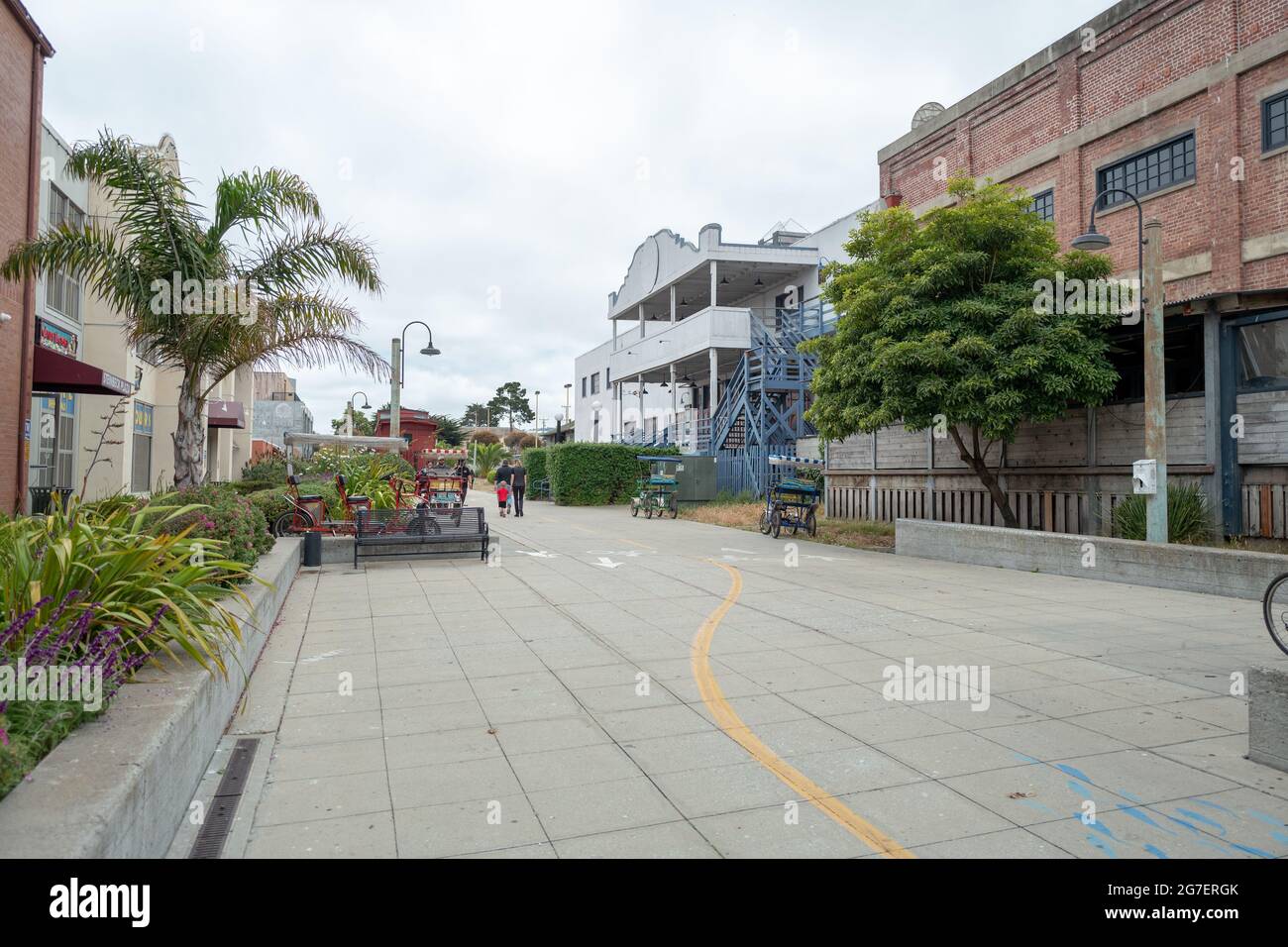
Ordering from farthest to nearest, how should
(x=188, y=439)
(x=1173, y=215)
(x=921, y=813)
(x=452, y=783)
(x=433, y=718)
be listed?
1. (x=1173, y=215)
2. (x=188, y=439)
3. (x=433, y=718)
4. (x=452, y=783)
5. (x=921, y=813)

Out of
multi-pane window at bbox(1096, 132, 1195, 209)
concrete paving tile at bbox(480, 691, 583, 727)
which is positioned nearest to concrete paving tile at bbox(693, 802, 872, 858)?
concrete paving tile at bbox(480, 691, 583, 727)

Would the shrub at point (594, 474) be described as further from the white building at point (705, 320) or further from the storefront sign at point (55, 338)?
the storefront sign at point (55, 338)

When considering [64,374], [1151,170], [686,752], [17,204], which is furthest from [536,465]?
[686,752]

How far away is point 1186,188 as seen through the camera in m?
17.1

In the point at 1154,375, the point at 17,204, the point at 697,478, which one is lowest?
the point at 697,478

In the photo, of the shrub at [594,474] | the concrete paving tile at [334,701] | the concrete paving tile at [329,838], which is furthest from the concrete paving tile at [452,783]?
the shrub at [594,474]

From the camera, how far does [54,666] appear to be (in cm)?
387

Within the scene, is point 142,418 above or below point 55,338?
below

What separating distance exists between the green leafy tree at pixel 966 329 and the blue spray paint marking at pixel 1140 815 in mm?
10849

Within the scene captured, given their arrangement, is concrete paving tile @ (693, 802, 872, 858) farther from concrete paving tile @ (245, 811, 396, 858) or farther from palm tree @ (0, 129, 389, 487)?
palm tree @ (0, 129, 389, 487)

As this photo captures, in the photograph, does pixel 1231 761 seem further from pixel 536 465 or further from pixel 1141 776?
pixel 536 465

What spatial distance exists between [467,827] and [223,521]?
5.64 m

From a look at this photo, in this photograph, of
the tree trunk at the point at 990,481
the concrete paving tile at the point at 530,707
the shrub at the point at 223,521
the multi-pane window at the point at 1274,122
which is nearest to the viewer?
the concrete paving tile at the point at 530,707

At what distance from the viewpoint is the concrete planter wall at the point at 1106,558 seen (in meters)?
9.88
